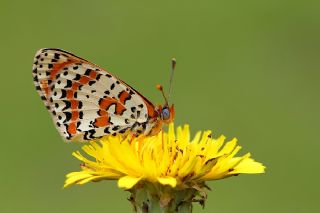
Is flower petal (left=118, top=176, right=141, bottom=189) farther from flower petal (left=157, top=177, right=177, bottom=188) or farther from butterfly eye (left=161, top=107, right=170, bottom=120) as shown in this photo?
butterfly eye (left=161, top=107, right=170, bottom=120)

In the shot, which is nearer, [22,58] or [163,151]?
[163,151]

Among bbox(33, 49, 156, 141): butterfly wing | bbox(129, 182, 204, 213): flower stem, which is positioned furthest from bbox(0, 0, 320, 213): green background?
bbox(129, 182, 204, 213): flower stem

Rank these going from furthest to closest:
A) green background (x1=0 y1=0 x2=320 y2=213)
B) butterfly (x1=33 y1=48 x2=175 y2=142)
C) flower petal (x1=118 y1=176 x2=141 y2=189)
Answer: green background (x1=0 y1=0 x2=320 y2=213) < butterfly (x1=33 y1=48 x2=175 y2=142) < flower petal (x1=118 y1=176 x2=141 y2=189)

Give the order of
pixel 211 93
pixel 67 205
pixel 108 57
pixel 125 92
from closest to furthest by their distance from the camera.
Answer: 1. pixel 125 92
2. pixel 67 205
3. pixel 211 93
4. pixel 108 57

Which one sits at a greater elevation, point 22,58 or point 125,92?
point 22,58

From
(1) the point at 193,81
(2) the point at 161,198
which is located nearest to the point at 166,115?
(2) the point at 161,198

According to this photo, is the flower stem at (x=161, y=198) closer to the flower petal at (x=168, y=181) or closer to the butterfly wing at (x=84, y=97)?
the flower petal at (x=168, y=181)

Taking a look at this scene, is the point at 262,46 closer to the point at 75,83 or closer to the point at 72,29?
the point at 72,29

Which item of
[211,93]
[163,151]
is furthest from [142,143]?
[211,93]

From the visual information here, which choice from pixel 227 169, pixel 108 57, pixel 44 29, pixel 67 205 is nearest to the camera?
pixel 227 169
